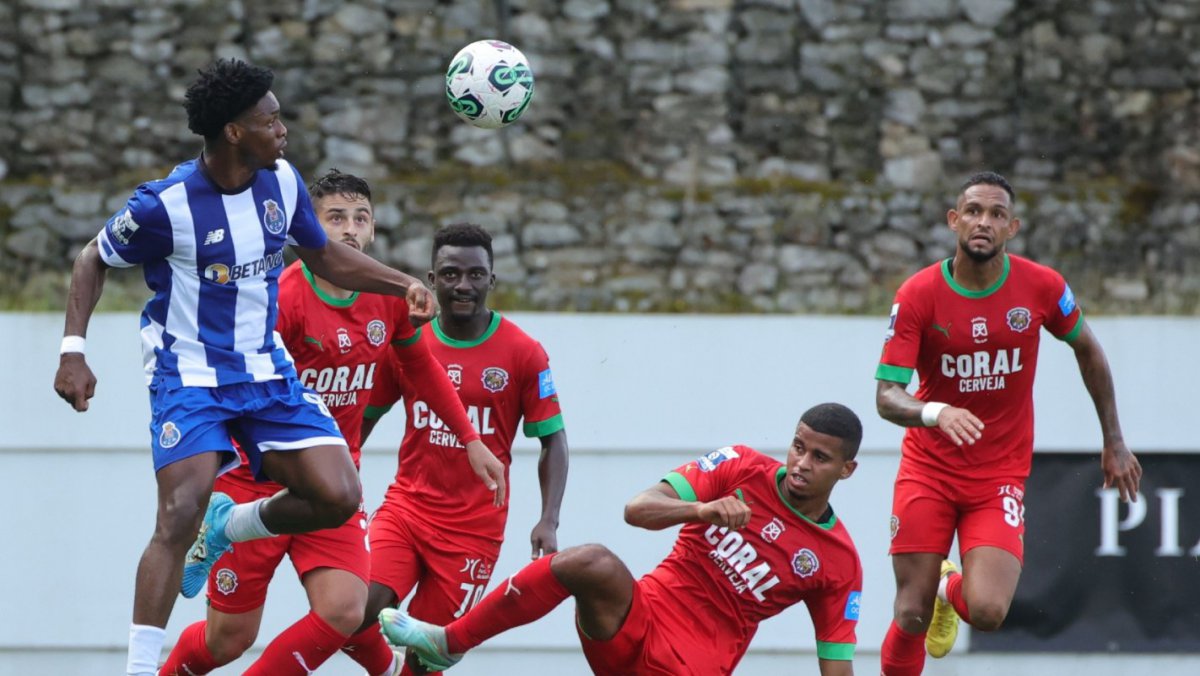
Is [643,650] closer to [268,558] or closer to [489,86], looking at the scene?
[268,558]

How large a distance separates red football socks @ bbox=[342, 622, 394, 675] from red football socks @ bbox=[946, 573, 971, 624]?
2504 millimetres

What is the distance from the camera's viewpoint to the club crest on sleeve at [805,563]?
6.28 m

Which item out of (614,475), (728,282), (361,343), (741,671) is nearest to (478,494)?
(361,343)

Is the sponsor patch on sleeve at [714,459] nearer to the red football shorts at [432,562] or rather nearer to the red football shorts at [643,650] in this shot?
the red football shorts at [643,650]

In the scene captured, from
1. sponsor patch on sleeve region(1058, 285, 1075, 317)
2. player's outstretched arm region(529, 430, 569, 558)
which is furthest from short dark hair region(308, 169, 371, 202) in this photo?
sponsor patch on sleeve region(1058, 285, 1075, 317)

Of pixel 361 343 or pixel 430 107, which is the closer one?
pixel 361 343

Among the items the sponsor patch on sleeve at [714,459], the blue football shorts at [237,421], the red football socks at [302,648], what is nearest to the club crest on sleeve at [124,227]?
the blue football shorts at [237,421]

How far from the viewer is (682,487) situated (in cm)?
608

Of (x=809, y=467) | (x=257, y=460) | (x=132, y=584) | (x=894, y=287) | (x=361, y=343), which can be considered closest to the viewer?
(x=257, y=460)

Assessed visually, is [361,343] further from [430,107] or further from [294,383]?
[430,107]

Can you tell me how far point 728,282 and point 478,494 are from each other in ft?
15.3

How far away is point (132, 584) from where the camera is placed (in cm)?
900

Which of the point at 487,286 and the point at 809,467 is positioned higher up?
the point at 487,286

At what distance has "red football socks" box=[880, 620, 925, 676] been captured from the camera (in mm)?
7137
